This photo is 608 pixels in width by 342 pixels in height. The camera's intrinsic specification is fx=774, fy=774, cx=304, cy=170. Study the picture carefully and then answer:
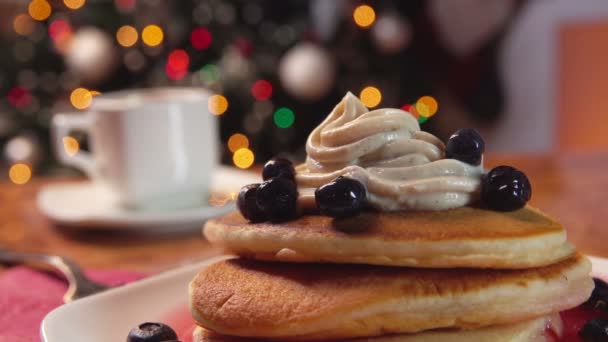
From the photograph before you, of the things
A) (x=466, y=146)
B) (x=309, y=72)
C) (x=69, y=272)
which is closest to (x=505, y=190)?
(x=466, y=146)

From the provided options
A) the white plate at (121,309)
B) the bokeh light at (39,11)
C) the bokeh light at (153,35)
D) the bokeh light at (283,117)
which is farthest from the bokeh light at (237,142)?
the white plate at (121,309)

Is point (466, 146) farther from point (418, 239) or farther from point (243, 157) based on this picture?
point (243, 157)

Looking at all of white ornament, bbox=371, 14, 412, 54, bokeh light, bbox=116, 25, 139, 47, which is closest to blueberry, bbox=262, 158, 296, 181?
white ornament, bbox=371, 14, 412, 54

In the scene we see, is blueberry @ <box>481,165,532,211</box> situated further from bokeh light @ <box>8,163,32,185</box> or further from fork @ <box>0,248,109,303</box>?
bokeh light @ <box>8,163,32,185</box>

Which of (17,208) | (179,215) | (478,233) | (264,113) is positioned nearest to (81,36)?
(264,113)

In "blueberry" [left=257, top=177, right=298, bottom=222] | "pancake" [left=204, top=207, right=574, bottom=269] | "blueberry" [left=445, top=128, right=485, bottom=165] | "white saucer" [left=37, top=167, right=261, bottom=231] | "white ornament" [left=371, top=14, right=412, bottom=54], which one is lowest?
"white saucer" [left=37, top=167, right=261, bottom=231]

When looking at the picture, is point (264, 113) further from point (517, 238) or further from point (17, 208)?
point (517, 238)

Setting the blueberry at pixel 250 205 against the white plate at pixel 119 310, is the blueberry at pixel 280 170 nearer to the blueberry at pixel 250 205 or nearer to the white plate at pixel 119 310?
the blueberry at pixel 250 205
